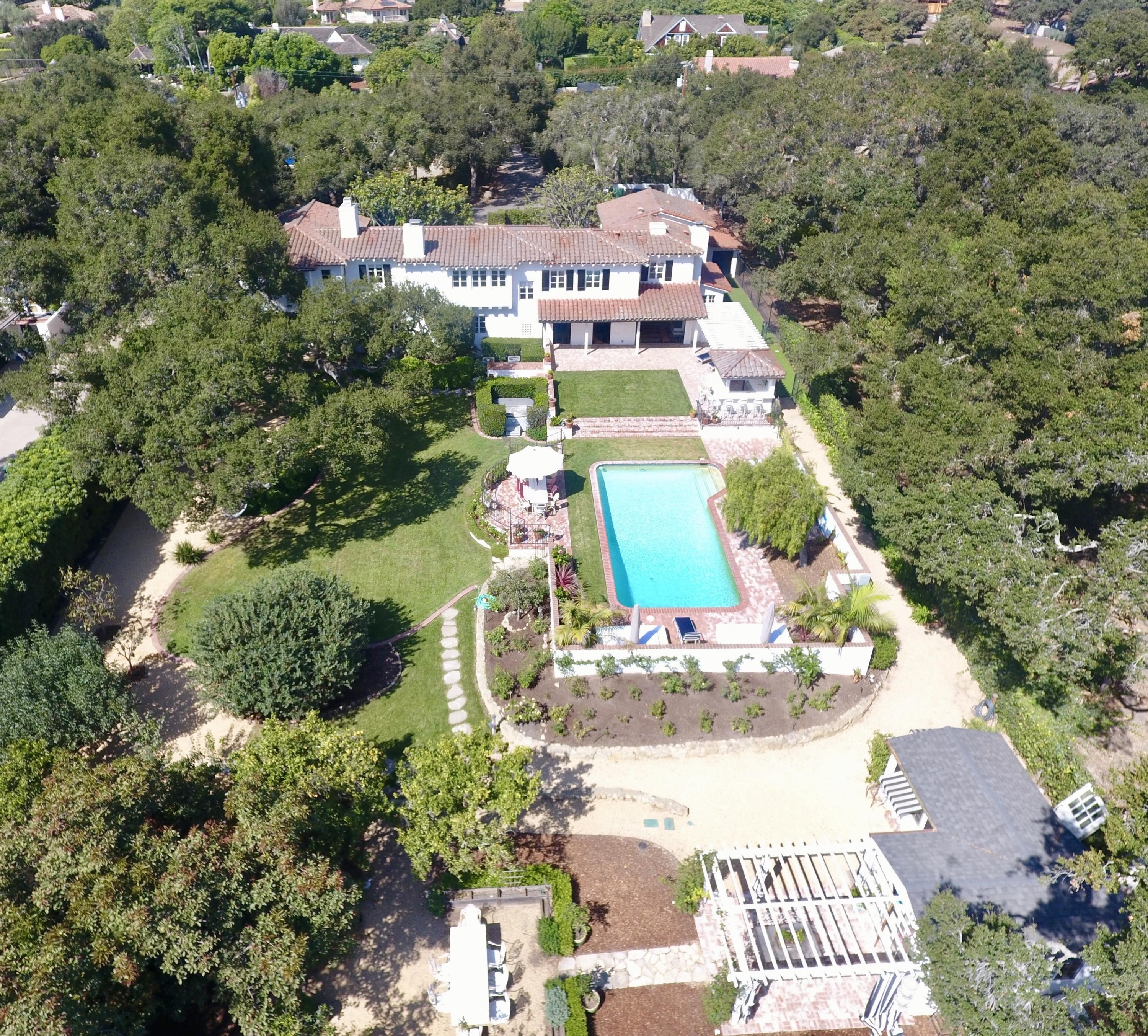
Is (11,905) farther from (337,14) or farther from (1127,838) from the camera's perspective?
(337,14)

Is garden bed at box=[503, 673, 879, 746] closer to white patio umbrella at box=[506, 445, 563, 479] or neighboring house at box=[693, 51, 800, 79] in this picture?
white patio umbrella at box=[506, 445, 563, 479]

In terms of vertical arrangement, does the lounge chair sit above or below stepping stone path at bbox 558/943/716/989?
above

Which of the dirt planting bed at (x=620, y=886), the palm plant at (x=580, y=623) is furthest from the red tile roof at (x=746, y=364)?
the dirt planting bed at (x=620, y=886)

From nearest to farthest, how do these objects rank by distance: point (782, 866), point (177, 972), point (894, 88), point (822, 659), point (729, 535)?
point (177, 972) < point (782, 866) < point (822, 659) < point (729, 535) < point (894, 88)

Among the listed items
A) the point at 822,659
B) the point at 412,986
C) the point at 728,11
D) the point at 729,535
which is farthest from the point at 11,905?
the point at 728,11

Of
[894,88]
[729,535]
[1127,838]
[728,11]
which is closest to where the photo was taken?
[1127,838]

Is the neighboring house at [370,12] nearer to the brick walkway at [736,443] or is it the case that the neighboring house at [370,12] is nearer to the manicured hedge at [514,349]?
the manicured hedge at [514,349]

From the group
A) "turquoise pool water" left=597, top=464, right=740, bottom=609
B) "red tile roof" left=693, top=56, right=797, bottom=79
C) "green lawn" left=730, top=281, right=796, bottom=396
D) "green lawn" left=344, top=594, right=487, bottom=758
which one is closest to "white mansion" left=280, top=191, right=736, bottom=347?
"green lawn" left=730, top=281, right=796, bottom=396
